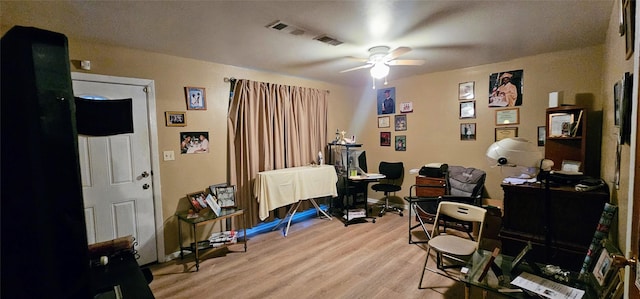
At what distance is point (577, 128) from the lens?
2.93 m

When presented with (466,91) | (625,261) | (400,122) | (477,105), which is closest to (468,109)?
(477,105)

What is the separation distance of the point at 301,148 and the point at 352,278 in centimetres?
235

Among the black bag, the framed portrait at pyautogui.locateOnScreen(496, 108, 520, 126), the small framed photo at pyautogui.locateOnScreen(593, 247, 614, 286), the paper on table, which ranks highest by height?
the framed portrait at pyautogui.locateOnScreen(496, 108, 520, 126)

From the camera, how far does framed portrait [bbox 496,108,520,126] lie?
3.70 m

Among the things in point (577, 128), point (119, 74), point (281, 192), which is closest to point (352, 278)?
point (281, 192)

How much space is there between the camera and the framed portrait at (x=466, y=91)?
4047mm

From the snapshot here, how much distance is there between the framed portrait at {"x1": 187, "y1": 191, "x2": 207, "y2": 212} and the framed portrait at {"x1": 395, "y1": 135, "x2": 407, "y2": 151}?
3.31 m

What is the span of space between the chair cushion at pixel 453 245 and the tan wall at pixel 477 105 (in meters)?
1.94

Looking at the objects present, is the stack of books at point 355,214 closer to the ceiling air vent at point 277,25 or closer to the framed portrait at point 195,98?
the framed portrait at point 195,98

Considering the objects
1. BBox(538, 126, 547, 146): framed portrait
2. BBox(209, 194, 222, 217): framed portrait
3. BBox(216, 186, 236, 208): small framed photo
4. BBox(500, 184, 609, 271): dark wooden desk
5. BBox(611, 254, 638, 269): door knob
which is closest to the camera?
BBox(611, 254, 638, 269): door knob

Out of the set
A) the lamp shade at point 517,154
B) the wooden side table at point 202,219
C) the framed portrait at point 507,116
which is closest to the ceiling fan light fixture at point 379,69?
the lamp shade at point 517,154

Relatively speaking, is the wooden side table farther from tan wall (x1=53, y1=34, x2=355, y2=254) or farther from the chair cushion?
the chair cushion

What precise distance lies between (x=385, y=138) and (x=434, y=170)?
1.20 meters

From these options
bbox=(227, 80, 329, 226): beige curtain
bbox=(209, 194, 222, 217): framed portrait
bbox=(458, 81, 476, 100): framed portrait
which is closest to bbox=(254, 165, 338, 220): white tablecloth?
bbox=(227, 80, 329, 226): beige curtain
